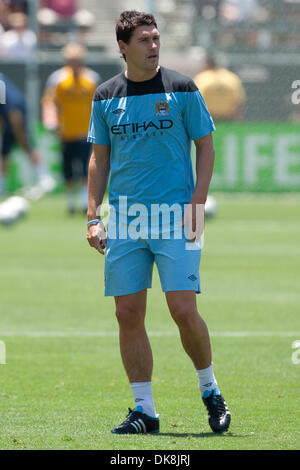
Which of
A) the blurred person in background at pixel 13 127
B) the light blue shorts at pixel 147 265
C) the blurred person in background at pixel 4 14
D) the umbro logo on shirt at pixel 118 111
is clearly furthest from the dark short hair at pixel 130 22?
the blurred person in background at pixel 4 14

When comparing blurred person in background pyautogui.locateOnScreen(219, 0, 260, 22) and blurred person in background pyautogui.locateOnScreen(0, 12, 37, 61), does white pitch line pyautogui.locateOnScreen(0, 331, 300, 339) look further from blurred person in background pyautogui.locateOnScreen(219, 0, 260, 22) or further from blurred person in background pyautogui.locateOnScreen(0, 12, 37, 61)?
blurred person in background pyautogui.locateOnScreen(219, 0, 260, 22)

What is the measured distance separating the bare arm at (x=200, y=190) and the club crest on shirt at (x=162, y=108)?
249mm

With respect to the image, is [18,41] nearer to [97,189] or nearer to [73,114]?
[73,114]

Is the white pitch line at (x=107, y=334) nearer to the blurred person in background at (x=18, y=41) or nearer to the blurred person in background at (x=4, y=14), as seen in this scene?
the blurred person in background at (x=18, y=41)

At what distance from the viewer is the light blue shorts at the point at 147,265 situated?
602 centimetres

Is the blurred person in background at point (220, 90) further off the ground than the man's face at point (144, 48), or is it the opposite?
the man's face at point (144, 48)

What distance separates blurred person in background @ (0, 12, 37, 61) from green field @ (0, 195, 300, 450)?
8945mm

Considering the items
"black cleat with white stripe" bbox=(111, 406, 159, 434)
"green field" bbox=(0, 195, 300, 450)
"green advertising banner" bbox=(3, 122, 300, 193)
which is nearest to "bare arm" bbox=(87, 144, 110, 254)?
"black cleat with white stripe" bbox=(111, 406, 159, 434)

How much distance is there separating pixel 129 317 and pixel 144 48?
1520mm

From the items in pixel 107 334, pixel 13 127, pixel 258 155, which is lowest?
pixel 107 334

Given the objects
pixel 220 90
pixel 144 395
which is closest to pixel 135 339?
pixel 144 395

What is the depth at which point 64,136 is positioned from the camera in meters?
20.8

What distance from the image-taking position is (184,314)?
19.7ft

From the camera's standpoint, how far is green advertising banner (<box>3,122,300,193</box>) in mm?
22891
